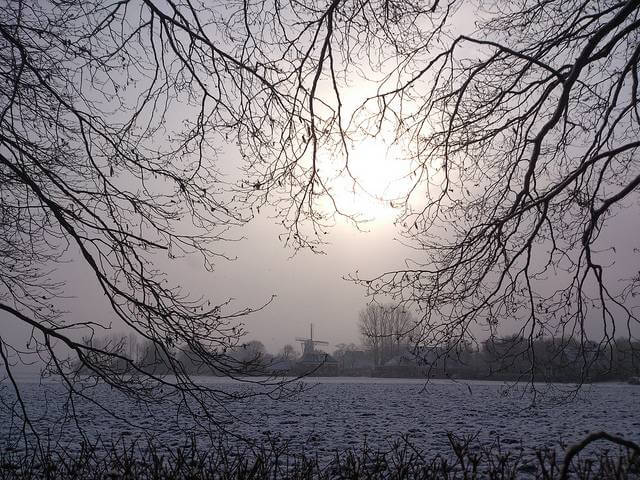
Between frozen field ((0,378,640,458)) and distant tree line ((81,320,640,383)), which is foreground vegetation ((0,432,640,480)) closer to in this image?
distant tree line ((81,320,640,383))

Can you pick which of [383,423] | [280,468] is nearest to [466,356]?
[280,468]

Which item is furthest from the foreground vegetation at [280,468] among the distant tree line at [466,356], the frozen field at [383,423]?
the frozen field at [383,423]

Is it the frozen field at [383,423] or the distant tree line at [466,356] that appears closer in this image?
the distant tree line at [466,356]

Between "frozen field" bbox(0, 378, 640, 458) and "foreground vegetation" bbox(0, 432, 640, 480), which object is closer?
"foreground vegetation" bbox(0, 432, 640, 480)

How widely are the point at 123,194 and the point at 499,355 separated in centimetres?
434

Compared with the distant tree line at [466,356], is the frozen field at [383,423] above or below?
below

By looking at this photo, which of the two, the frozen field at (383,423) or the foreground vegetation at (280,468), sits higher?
the foreground vegetation at (280,468)

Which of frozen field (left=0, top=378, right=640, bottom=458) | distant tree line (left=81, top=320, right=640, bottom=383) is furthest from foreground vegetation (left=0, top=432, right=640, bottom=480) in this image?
frozen field (left=0, top=378, right=640, bottom=458)

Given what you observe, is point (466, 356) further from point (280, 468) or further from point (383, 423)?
point (383, 423)

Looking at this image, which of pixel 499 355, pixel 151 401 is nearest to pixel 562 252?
pixel 499 355

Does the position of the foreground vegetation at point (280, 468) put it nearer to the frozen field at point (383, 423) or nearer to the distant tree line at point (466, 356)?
the distant tree line at point (466, 356)

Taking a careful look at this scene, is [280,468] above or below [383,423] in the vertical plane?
above

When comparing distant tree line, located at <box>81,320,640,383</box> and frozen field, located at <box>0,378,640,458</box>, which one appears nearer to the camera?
distant tree line, located at <box>81,320,640,383</box>

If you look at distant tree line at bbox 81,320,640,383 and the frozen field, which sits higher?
distant tree line at bbox 81,320,640,383
